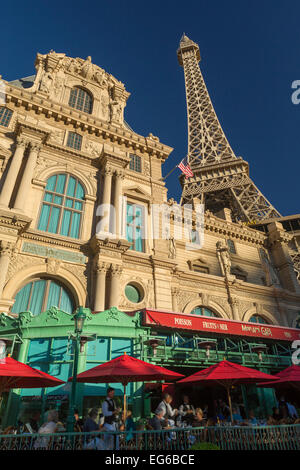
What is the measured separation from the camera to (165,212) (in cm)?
2562

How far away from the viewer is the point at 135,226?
2288 centimetres

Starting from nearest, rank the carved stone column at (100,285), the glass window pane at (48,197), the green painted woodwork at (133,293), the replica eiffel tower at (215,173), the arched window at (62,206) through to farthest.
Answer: the carved stone column at (100,285) < the green painted woodwork at (133,293) < the arched window at (62,206) < the glass window pane at (48,197) < the replica eiffel tower at (215,173)

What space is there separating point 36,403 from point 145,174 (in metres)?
18.8

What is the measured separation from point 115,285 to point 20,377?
880cm

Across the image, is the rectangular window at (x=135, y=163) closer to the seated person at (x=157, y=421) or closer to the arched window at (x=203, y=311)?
the arched window at (x=203, y=311)

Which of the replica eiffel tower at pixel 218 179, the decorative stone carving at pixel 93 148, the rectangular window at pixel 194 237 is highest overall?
the replica eiffel tower at pixel 218 179

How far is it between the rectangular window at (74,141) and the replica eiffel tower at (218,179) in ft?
93.5

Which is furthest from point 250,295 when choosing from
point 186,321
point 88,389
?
point 88,389

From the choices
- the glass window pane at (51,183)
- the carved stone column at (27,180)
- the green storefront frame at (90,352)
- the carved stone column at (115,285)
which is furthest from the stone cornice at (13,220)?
the carved stone column at (115,285)

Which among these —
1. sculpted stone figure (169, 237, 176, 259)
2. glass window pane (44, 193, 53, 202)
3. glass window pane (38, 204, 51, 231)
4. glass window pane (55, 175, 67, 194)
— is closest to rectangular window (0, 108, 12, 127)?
glass window pane (55, 175, 67, 194)

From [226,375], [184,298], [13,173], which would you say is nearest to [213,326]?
[226,375]

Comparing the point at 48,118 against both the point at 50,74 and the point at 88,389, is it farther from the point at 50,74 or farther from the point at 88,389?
the point at 88,389

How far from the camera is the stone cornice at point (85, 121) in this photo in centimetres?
2263

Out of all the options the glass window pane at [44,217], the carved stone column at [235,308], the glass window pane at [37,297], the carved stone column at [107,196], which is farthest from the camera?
the carved stone column at [235,308]
